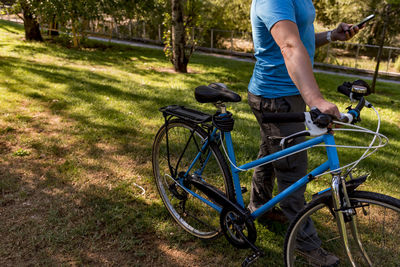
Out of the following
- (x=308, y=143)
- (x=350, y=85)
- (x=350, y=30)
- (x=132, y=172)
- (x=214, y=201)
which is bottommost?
(x=132, y=172)

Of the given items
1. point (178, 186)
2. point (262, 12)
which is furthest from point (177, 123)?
point (262, 12)

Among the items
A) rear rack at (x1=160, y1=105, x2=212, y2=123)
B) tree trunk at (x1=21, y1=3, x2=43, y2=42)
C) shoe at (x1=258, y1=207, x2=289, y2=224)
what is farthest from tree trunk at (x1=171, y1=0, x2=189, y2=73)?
shoe at (x1=258, y1=207, x2=289, y2=224)

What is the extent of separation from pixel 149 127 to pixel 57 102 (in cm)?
190

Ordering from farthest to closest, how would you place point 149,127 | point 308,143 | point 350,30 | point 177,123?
point 149,127
point 177,123
point 350,30
point 308,143

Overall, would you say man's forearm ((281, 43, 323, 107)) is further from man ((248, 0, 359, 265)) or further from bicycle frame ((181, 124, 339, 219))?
Result: bicycle frame ((181, 124, 339, 219))

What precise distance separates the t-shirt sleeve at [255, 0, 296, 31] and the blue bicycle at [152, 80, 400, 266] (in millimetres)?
511

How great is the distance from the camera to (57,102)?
231 inches

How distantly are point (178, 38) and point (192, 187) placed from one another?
22.7 ft

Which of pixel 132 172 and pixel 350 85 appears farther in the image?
pixel 132 172

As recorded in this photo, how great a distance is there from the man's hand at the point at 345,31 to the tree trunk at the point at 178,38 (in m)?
6.80

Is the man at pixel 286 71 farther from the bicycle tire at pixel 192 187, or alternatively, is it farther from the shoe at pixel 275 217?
the shoe at pixel 275 217

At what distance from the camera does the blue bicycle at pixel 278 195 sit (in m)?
1.80

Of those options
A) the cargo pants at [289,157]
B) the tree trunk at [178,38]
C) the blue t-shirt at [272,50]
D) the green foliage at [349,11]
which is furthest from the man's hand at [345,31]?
the green foliage at [349,11]

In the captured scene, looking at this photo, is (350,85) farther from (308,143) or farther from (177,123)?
(177,123)
